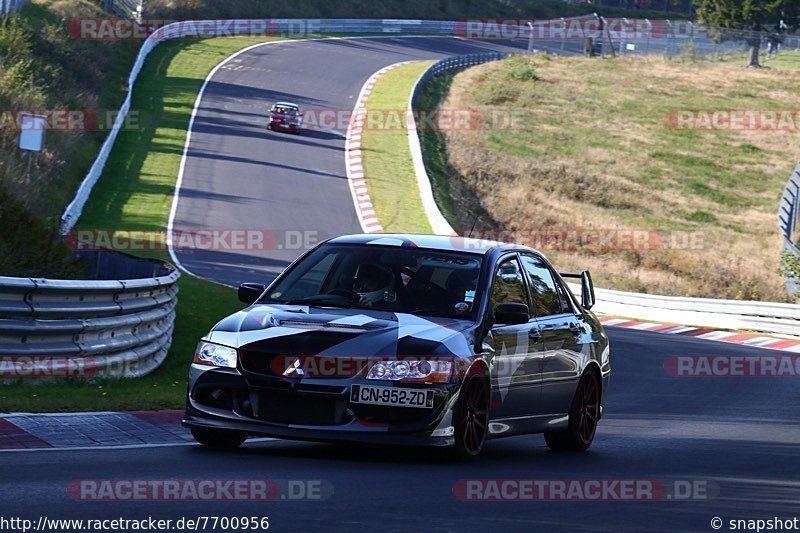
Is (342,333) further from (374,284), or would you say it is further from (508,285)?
(508,285)

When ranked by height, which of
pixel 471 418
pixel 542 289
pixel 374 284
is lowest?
pixel 471 418

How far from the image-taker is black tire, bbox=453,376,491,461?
29.4 feet

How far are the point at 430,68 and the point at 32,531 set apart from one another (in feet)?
194

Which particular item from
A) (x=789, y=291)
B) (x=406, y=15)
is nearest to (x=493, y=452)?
(x=789, y=291)

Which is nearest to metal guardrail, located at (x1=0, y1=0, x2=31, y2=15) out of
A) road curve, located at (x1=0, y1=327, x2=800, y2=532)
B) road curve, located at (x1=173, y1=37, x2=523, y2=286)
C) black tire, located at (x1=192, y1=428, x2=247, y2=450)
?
road curve, located at (x1=173, y1=37, x2=523, y2=286)

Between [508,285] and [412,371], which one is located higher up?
[508,285]

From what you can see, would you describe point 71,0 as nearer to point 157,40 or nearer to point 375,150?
point 157,40

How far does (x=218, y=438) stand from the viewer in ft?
30.6

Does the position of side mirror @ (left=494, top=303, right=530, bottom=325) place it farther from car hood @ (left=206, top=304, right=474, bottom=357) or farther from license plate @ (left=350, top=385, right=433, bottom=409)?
license plate @ (left=350, top=385, right=433, bottom=409)

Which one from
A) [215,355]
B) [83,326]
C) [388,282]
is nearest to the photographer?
[215,355]

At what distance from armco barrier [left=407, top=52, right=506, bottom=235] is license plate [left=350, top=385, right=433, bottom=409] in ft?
85.9

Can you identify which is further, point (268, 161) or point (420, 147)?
point (420, 147)

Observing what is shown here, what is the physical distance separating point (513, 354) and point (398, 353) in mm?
1424

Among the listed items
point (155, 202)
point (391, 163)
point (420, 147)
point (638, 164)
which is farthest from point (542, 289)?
point (638, 164)
